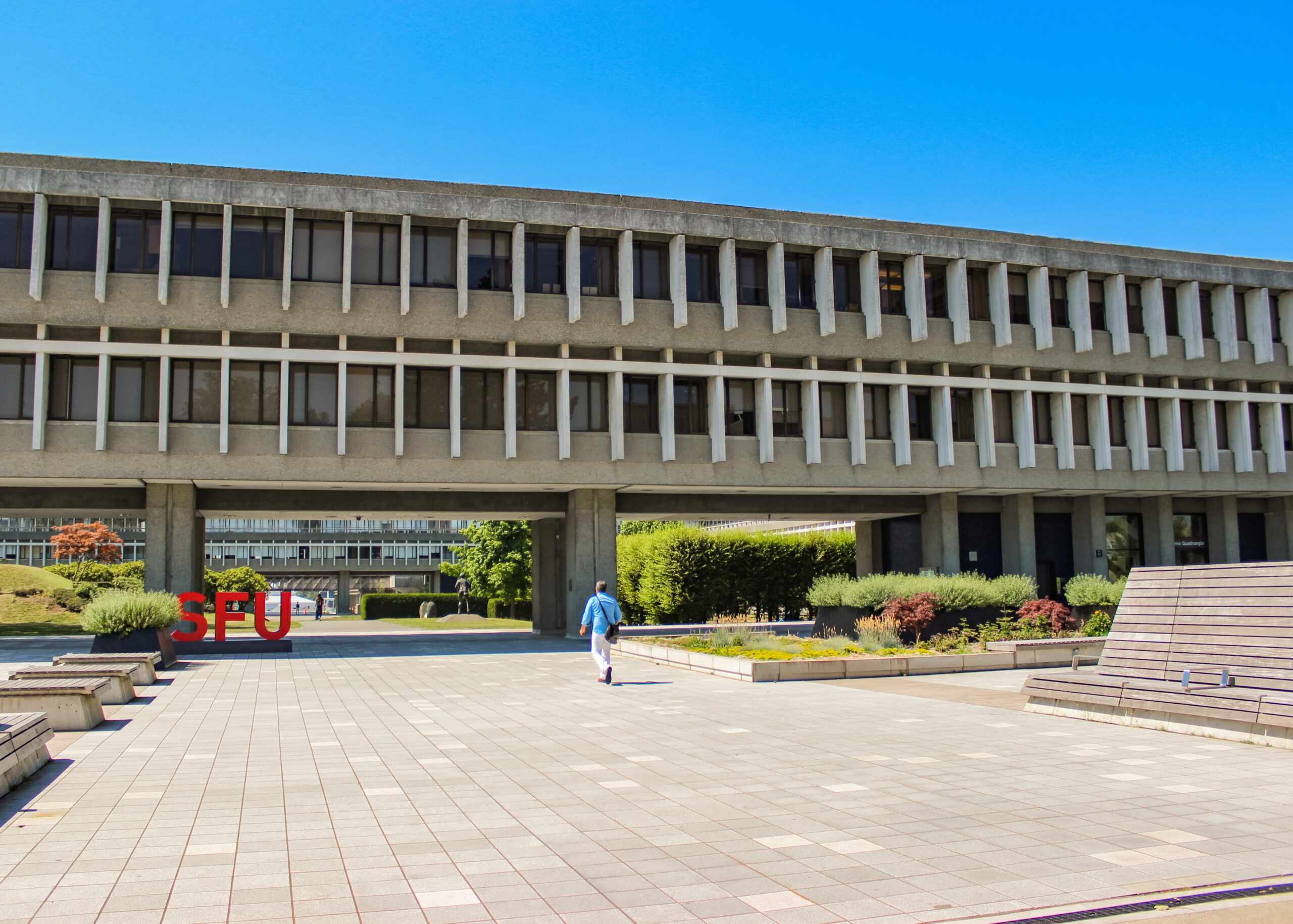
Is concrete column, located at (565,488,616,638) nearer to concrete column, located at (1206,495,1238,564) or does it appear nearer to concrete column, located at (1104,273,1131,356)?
concrete column, located at (1104,273,1131,356)

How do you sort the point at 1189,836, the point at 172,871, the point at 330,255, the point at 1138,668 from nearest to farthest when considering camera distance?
the point at 172,871
the point at 1189,836
the point at 1138,668
the point at 330,255

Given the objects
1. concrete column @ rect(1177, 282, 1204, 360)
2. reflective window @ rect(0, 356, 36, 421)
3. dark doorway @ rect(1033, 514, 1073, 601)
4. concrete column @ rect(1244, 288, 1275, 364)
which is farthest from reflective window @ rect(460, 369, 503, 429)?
concrete column @ rect(1244, 288, 1275, 364)

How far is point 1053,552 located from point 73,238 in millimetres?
31943

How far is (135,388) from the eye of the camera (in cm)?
2714

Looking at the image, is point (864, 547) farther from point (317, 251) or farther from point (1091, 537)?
point (317, 251)

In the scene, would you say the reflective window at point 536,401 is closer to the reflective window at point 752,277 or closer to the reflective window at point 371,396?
the reflective window at point 371,396

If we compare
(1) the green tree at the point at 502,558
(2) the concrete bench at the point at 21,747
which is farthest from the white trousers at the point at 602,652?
(1) the green tree at the point at 502,558

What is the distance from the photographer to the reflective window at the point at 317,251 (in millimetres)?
28016

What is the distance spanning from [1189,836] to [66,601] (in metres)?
54.5

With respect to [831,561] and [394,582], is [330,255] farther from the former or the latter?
[394,582]

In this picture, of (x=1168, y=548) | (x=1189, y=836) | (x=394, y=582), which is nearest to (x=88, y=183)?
(x=1189, y=836)

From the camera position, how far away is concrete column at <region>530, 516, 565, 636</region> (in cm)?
3578

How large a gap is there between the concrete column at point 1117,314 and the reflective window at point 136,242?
29092 millimetres

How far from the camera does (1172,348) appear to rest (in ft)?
117
